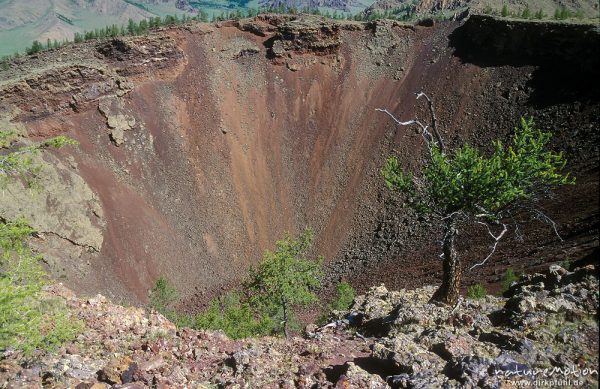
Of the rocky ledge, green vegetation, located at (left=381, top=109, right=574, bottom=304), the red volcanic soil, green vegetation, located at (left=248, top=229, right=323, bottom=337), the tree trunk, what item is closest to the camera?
the rocky ledge

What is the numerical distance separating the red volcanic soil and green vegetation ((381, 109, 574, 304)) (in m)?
19.2

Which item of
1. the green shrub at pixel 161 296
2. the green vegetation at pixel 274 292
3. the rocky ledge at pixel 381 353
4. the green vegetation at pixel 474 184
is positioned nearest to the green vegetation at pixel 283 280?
the green vegetation at pixel 274 292

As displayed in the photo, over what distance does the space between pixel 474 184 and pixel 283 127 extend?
39.5m

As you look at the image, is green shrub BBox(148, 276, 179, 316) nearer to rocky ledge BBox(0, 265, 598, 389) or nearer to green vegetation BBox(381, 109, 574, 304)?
rocky ledge BBox(0, 265, 598, 389)

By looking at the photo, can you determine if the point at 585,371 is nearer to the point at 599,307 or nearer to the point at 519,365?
the point at 519,365

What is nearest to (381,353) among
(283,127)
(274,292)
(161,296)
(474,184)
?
(474,184)

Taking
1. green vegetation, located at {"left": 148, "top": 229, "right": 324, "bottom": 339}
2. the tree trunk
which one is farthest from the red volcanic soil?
the tree trunk

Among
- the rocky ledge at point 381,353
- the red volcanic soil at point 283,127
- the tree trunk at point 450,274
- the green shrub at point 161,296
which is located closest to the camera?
the rocky ledge at point 381,353

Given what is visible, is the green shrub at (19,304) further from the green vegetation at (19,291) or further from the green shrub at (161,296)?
the green shrub at (161,296)

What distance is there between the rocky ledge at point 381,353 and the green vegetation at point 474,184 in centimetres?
189

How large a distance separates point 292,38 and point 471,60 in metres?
20.2

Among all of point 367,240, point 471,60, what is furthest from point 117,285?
point 471,60

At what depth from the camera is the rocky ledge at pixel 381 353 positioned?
8.19m

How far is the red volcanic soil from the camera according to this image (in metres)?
39.4
